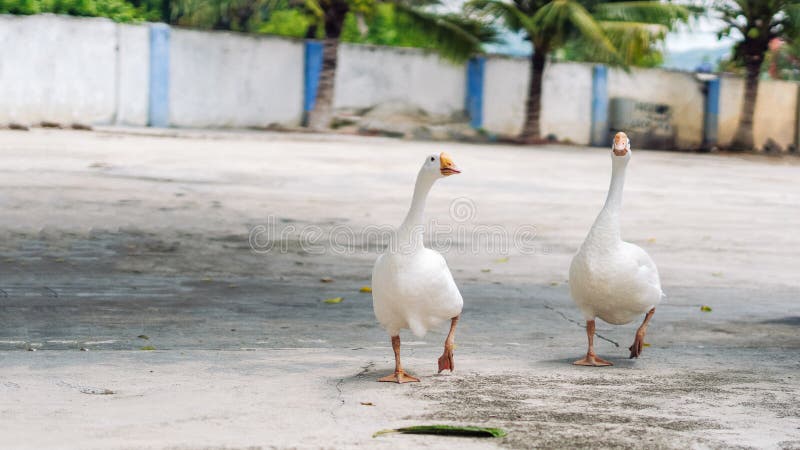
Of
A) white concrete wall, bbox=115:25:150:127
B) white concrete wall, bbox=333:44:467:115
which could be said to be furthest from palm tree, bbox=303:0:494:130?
white concrete wall, bbox=115:25:150:127

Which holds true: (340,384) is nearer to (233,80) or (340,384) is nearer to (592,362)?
(592,362)

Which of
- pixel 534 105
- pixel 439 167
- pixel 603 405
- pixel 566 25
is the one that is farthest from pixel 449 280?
pixel 534 105

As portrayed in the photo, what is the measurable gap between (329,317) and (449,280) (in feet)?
9.04

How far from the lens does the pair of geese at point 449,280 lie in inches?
213

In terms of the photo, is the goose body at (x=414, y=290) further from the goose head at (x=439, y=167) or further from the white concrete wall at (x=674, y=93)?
the white concrete wall at (x=674, y=93)

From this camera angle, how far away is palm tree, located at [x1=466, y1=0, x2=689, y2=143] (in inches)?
1062

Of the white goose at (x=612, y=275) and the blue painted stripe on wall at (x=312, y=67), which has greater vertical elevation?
the blue painted stripe on wall at (x=312, y=67)

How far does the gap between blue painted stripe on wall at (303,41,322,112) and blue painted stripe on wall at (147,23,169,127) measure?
3.88 meters

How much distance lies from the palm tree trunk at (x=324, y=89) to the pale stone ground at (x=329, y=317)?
8.15m

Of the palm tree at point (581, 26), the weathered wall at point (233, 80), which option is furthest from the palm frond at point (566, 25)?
the weathered wall at point (233, 80)

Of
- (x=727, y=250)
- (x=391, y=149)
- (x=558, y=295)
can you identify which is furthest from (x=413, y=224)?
(x=391, y=149)

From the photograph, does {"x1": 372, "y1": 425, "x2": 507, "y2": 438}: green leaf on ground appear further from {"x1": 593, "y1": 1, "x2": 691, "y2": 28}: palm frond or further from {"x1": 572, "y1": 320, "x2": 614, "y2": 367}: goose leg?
{"x1": 593, "y1": 1, "x2": 691, "y2": 28}: palm frond

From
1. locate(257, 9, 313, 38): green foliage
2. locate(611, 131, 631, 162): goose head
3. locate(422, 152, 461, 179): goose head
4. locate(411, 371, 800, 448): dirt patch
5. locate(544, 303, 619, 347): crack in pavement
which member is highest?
locate(257, 9, 313, 38): green foliage

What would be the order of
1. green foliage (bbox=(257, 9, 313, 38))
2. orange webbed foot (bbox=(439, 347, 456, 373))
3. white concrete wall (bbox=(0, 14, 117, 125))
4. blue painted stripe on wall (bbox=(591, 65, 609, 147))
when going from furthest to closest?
1. green foliage (bbox=(257, 9, 313, 38))
2. blue painted stripe on wall (bbox=(591, 65, 609, 147))
3. white concrete wall (bbox=(0, 14, 117, 125))
4. orange webbed foot (bbox=(439, 347, 456, 373))
